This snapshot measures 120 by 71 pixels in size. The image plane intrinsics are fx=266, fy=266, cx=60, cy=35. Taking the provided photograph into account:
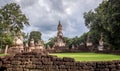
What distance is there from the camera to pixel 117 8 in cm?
3269

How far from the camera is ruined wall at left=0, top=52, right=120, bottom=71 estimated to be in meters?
10.5

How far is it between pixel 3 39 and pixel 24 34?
6.81 meters

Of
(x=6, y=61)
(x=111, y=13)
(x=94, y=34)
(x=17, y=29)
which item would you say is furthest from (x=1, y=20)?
(x=6, y=61)

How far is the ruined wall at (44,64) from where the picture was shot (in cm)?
1054

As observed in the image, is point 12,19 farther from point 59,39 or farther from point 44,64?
point 44,64

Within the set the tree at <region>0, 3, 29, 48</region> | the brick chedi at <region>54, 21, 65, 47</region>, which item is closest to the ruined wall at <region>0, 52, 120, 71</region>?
the tree at <region>0, 3, 29, 48</region>

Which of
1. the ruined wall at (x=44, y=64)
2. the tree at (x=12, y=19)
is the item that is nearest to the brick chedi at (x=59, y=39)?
the tree at (x=12, y=19)

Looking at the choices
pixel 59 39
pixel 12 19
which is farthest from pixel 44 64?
pixel 59 39

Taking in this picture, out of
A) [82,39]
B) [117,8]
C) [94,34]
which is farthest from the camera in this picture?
[82,39]

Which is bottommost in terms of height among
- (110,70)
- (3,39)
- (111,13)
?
Answer: (110,70)

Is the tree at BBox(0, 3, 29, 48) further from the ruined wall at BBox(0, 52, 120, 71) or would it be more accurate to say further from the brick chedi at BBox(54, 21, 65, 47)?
the ruined wall at BBox(0, 52, 120, 71)

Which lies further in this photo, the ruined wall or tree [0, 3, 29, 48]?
tree [0, 3, 29, 48]

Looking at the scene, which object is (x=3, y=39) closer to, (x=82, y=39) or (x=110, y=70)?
(x=110, y=70)

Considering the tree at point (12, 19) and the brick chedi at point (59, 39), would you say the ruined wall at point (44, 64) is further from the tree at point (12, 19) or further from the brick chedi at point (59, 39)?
the brick chedi at point (59, 39)
